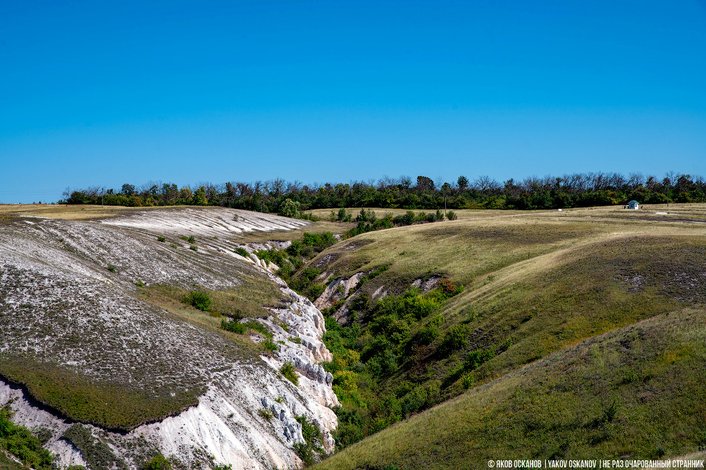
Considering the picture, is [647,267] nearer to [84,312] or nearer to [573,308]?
[573,308]

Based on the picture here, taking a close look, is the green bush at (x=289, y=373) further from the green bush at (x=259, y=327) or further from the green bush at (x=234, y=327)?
the green bush at (x=259, y=327)

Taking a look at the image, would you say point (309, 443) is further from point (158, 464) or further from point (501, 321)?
point (501, 321)

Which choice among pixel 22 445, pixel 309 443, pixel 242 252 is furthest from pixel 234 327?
pixel 242 252

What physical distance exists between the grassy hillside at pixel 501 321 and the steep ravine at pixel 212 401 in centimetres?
362

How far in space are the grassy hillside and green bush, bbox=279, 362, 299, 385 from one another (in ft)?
14.6

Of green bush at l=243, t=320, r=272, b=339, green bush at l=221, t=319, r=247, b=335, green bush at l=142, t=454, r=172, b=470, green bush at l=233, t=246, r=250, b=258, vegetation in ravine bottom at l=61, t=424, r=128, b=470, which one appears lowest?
green bush at l=142, t=454, r=172, b=470

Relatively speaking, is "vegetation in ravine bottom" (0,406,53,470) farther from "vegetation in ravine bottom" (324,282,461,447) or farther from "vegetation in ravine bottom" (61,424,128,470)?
"vegetation in ravine bottom" (324,282,461,447)

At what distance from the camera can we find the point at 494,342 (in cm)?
4862

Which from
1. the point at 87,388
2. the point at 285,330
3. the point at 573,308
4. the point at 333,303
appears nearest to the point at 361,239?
the point at 333,303

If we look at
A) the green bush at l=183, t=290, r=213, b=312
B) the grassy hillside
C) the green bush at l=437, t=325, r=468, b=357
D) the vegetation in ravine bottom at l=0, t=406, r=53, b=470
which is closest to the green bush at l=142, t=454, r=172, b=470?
the vegetation in ravine bottom at l=0, t=406, r=53, b=470

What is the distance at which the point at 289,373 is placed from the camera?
44.2m

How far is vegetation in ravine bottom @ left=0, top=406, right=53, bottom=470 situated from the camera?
26.9 meters

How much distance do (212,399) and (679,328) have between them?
27.0 meters

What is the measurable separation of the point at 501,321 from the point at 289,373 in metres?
18.9
